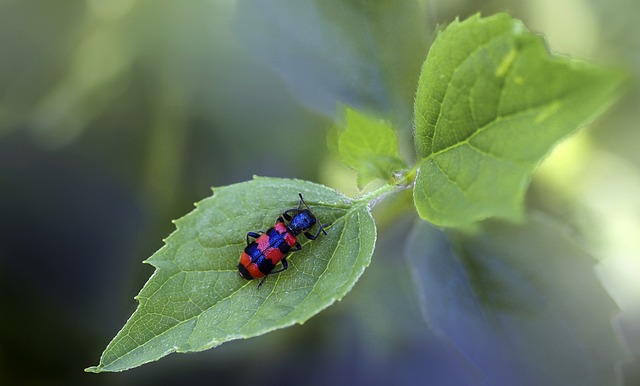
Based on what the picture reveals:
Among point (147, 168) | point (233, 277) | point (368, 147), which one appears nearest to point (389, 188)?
point (368, 147)

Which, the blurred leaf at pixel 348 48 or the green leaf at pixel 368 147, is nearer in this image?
the green leaf at pixel 368 147

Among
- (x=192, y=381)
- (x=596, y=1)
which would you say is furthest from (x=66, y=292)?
(x=596, y=1)

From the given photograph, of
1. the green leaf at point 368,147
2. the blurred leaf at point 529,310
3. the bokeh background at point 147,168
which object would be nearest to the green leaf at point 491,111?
the green leaf at point 368,147

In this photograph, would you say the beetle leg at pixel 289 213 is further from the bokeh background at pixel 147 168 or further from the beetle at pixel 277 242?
the bokeh background at pixel 147 168

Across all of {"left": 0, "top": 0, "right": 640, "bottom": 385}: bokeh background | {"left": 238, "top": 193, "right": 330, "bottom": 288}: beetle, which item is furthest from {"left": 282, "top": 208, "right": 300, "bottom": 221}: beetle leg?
{"left": 0, "top": 0, "right": 640, "bottom": 385}: bokeh background

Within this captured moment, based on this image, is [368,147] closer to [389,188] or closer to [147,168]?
[389,188]

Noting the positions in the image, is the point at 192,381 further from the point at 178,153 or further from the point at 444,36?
the point at 444,36

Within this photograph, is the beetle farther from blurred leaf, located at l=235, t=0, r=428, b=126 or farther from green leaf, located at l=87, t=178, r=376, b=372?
blurred leaf, located at l=235, t=0, r=428, b=126
